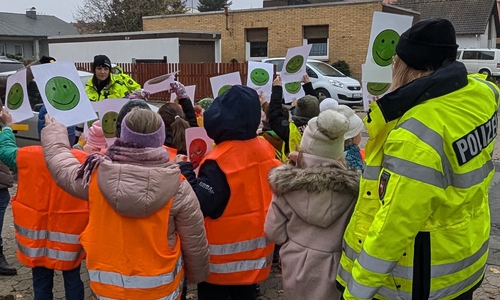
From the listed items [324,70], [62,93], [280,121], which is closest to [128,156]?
[62,93]

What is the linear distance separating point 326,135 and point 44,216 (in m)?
1.91

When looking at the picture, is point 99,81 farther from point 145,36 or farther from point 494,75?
point 494,75

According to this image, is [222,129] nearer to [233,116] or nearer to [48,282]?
[233,116]

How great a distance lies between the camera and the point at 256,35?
28797 millimetres

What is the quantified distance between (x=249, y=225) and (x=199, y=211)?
1.60 ft

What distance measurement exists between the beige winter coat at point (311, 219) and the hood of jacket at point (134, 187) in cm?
60

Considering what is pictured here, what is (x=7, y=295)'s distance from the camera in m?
4.38

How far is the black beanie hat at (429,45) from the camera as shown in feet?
6.89

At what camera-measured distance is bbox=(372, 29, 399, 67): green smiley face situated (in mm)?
3287

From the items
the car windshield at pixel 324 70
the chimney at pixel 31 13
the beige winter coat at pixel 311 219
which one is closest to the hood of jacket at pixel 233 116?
the beige winter coat at pixel 311 219

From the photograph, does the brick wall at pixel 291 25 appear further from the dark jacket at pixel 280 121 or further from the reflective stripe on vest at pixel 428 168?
the reflective stripe on vest at pixel 428 168

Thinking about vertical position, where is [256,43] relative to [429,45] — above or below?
above

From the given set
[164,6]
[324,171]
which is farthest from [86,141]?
[164,6]

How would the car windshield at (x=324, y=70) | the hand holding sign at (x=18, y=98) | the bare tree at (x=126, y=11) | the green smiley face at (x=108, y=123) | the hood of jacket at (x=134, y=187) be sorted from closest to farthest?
the hood of jacket at (x=134, y=187), the hand holding sign at (x=18, y=98), the green smiley face at (x=108, y=123), the car windshield at (x=324, y=70), the bare tree at (x=126, y=11)
